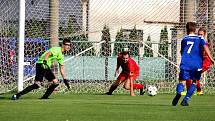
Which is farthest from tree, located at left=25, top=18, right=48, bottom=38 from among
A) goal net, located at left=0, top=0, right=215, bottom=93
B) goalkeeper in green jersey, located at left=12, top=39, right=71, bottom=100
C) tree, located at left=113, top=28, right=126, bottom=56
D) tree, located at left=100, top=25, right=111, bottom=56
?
goalkeeper in green jersey, located at left=12, top=39, right=71, bottom=100

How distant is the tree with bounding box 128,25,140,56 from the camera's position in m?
20.3

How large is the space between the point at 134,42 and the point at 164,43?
1.02 meters

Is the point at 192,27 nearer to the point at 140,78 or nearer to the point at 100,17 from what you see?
the point at 100,17

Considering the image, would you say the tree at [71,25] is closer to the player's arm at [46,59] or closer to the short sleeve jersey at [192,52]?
the player's arm at [46,59]

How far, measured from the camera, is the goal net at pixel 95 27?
18656 millimetres

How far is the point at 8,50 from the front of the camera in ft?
62.0

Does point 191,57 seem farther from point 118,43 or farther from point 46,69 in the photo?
point 118,43

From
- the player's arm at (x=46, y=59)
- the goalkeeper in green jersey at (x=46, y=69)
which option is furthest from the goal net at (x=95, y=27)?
the player's arm at (x=46, y=59)

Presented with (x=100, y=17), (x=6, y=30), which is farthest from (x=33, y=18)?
(x=100, y=17)

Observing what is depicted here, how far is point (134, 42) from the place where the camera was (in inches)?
823

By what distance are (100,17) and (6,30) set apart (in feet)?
9.53

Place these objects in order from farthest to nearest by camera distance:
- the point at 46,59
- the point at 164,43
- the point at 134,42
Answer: the point at 134,42, the point at 164,43, the point at 46,59

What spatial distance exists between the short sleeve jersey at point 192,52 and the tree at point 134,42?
24.8 ft

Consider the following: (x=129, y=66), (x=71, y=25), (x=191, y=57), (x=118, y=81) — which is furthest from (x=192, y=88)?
(x=71, y=25)
